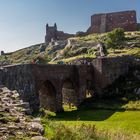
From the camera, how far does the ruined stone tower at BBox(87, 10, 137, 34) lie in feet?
455

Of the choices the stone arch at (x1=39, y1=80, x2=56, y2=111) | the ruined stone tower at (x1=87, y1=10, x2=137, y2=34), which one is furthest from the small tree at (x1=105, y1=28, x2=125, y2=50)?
the stone arch at (x1=39, y1=80, x2=56, y2=111)

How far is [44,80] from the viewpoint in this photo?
172ft

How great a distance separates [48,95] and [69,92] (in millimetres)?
5670

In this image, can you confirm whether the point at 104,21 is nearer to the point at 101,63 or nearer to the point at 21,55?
the point at 21,55

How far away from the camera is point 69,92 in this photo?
60.5m

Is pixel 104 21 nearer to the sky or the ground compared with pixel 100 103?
nearer to the sky

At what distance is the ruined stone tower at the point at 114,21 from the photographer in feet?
455

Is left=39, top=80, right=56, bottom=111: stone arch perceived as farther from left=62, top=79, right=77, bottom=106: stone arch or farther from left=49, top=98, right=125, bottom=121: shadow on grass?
left=49, top=98, right=125, bottom=121: shadow on grass

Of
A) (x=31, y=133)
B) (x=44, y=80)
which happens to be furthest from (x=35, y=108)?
(x=31, y=133)

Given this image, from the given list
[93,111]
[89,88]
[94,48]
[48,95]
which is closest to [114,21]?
[94,48]

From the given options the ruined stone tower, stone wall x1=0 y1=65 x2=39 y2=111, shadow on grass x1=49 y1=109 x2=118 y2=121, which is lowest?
shadow on grass x1=49 y1=109 x2=118 y2=121

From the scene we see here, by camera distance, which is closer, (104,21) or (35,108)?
(35,108)

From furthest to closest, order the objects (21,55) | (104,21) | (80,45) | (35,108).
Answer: (21,55) → (104,21) → (80,45) → (35,108)

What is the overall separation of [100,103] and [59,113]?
6.35 metres
